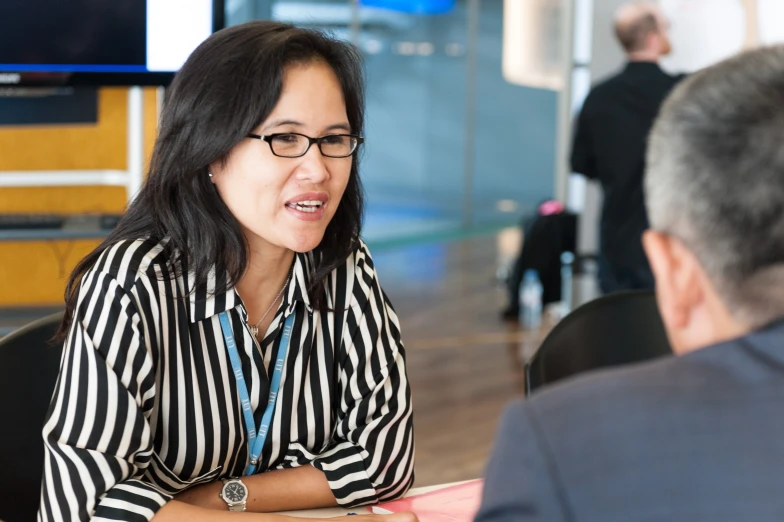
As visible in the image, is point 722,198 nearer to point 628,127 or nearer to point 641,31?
point 628,127

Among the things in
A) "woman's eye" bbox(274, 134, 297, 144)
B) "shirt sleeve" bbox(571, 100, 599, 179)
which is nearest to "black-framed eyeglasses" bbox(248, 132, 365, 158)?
"woman's eye" bbox(274, 134, 297, 144)

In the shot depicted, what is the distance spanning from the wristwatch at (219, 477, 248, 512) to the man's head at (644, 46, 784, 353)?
2.93 feet

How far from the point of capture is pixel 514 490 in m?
0.74

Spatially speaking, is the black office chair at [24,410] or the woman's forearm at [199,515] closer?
the woman's forearm at [199,515]

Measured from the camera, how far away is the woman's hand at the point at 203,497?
1.49 meters

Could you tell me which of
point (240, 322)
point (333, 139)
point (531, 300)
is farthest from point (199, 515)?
point (531, 300)

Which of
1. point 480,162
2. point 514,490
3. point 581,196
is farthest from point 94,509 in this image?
point 480,162

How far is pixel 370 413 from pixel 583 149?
3236mm

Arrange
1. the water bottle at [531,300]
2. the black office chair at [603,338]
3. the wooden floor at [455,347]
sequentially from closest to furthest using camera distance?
1. the black office chair at [603,338]
2. the wooden floor at [455,347]
3. the water bottle at [531,300]

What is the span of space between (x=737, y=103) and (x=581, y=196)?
16.1 feet

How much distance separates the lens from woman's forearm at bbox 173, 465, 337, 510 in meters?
1.51

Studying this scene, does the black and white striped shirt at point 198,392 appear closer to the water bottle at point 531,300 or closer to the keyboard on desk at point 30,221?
the keyboard on desk at point 30,221

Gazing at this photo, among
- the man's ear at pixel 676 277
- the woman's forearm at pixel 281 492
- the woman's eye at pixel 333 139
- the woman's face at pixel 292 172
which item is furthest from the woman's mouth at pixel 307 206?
the man's ear at pixel 676 277

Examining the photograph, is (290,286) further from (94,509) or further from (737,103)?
(737,103)
